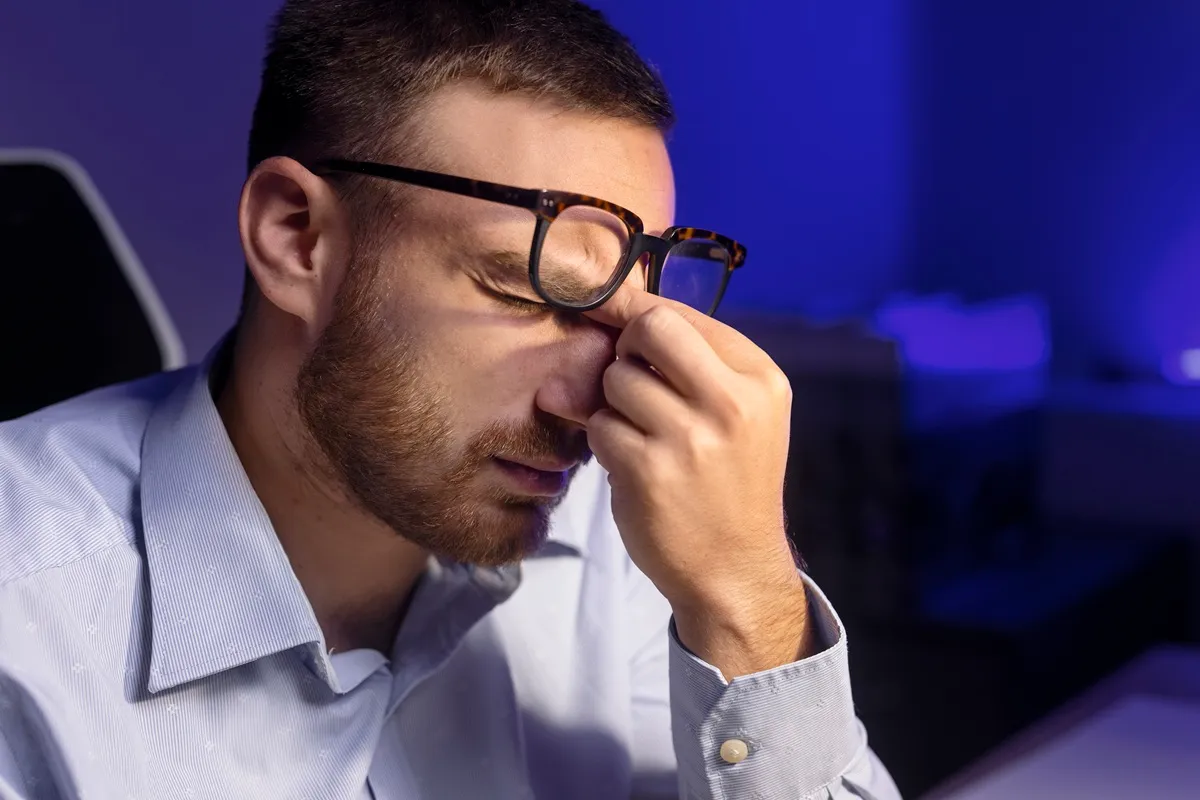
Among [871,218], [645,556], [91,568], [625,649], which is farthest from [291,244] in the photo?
[871,218]

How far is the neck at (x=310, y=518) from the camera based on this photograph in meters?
1.04

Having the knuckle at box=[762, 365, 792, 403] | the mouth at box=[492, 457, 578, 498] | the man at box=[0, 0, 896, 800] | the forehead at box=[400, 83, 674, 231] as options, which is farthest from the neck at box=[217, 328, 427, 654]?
the knuckle at box=[762, 365, 792, 403]

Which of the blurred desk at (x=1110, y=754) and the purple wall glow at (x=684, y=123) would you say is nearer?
the blurred desk at (x=1110, y=754)

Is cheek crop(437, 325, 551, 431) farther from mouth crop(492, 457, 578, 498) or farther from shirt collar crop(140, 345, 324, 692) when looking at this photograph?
shirt collar crop(140, 345, 324, 692)

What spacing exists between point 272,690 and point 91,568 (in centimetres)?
17

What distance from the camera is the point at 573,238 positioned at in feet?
3.05

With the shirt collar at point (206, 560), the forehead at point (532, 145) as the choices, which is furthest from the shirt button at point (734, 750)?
the forehead at point (532, 145)

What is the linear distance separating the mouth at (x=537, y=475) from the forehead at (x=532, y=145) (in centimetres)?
23

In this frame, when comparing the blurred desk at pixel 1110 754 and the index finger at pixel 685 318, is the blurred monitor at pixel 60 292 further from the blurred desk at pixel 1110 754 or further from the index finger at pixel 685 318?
the blurred desk at pixel 1110 754

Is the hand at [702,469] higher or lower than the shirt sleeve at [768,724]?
higher

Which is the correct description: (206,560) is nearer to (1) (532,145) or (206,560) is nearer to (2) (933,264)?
(1) (532,145)

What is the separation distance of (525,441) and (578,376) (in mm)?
71

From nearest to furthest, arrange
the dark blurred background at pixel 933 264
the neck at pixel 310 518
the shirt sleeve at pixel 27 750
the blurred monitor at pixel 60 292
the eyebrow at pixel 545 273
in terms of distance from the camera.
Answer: the shirt sleeve at pixel 27 750, the eyebrow at pixel 545 273, the neck at pixel 310 518, the blurred monitor at pixel 60 292, the dark blurred background at pixel 933 264

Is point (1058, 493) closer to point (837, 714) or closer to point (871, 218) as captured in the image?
point (871, 218)
